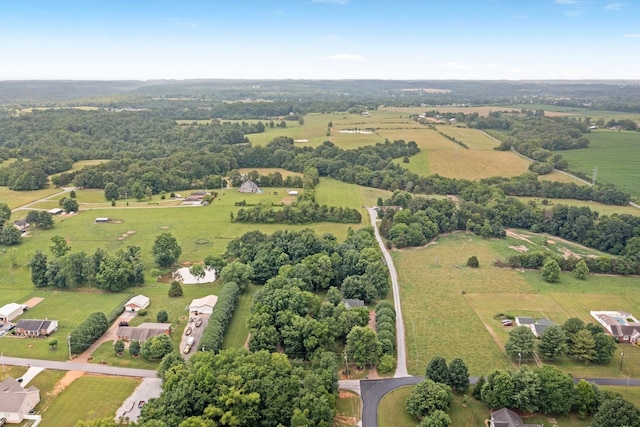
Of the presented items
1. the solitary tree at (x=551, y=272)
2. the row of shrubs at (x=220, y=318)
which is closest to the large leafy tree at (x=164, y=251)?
the row of shrubs at (x=220, y=318)

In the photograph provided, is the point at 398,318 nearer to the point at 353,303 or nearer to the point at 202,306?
the point at 353,303

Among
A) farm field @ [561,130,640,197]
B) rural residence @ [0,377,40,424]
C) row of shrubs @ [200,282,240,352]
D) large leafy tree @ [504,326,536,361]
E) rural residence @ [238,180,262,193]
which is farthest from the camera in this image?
farm field @ [561,130,640,197]

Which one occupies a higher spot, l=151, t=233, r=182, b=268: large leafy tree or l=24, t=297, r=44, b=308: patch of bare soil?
l=151, t=233, r=182, b=268: large leafy tree

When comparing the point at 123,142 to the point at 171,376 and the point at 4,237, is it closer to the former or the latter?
the point at 4,237

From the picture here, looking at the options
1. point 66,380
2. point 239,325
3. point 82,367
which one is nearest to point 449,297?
point 239,325

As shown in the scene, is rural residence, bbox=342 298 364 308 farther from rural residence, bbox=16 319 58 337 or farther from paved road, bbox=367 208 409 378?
rural residence, bbox=16 319 58 337

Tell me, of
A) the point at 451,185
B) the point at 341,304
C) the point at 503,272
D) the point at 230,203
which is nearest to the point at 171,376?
the point at 341,304

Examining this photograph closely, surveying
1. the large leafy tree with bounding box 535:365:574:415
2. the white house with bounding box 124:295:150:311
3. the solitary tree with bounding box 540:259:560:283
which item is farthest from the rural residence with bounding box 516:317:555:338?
the white house with bounding box 124:295:150:311

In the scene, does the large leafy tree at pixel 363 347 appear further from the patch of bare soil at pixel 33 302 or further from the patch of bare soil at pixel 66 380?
the patch of bare soil at pixel 33 302
